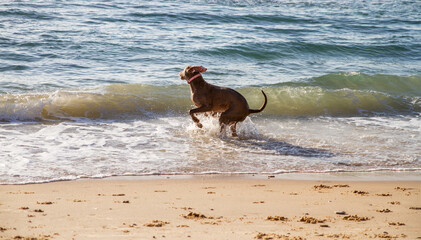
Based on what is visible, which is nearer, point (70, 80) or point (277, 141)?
point (277, 141)

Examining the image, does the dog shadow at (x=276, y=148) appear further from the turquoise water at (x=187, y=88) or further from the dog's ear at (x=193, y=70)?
the dog's ear at (x=193, y=70)

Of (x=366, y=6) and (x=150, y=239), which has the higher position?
(x=366, y=6)

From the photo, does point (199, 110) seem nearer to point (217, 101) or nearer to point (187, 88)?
point (217, 101)

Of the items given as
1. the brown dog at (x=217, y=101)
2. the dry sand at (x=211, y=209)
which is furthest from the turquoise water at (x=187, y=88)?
the dry sand at (x=211, y=209)

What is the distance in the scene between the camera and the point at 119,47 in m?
15.7

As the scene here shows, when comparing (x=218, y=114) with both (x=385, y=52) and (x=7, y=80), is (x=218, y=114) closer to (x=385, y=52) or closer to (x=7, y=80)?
(x=7, y=80)

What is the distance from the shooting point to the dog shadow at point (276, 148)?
7.51 metres

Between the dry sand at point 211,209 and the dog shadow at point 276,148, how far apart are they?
1.39m

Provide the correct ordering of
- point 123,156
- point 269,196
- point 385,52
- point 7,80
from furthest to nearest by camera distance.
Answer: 1. point 385,52
2. point 7,80
3. point 123,156
4. point 269,196

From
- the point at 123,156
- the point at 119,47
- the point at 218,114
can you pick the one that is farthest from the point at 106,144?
the point at 119,47

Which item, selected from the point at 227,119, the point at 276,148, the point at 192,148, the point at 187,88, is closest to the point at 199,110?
the point at 227,119

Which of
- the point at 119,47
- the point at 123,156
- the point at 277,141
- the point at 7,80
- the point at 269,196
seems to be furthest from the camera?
the point at 119,47

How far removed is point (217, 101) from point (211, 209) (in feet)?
13.0

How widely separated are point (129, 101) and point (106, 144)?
314 cm
